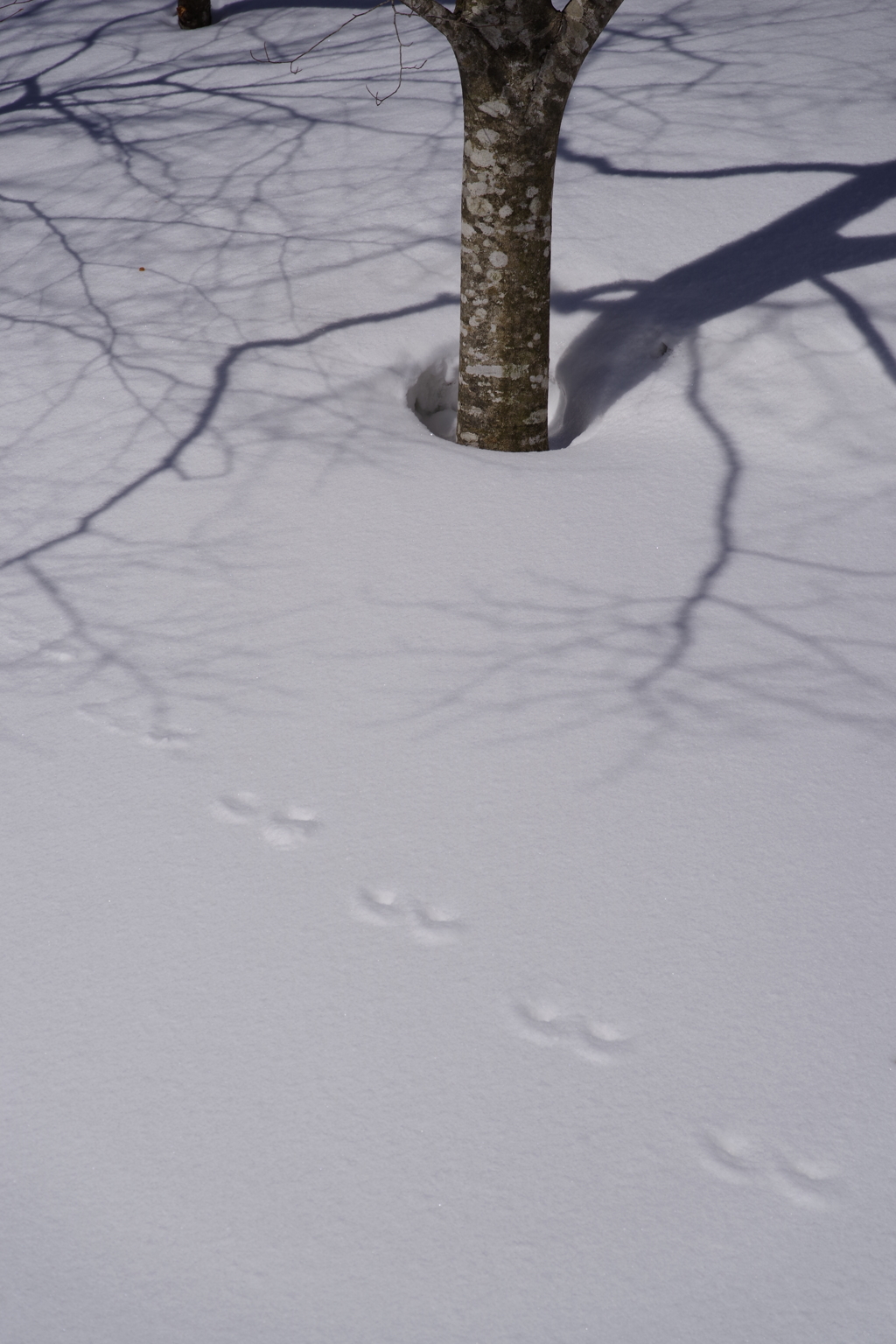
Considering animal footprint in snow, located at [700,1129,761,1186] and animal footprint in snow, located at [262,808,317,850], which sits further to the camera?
animal footprint in snow, located at [262,808,317,850]

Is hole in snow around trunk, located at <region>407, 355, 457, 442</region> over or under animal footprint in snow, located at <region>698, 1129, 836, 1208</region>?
over

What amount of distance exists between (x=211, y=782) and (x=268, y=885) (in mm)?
333

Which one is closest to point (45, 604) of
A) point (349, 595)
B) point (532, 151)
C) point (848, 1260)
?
point (349, 595)

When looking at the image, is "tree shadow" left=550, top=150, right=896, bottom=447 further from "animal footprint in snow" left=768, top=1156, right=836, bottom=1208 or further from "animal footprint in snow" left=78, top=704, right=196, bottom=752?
"animal footprint in snow" left=768, top=1156, right=836, bottom=1208

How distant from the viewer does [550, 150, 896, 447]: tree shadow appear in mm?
3832

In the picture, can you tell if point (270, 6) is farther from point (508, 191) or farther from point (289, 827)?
point (289, 827)

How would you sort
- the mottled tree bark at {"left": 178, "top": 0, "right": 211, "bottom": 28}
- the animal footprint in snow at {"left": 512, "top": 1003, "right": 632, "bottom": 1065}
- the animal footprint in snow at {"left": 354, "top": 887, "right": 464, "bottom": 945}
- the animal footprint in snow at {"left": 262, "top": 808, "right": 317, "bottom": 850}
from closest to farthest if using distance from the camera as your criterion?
the animal footprint in snow at {"left": 512, "top": 1003, "right": 632, "bottom": 1065}
the animal footprint in snow at {"left": 354, "top": 887, "right": 464, "bottom": 945}
the animal footprint in snow at {"left": 262, "top": 808, "right": 317, "bottom": 850}
the mottled tree bark at {"left": 178, "top": 0, "right": 211, "bottom": 28}

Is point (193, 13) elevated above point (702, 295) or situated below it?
above

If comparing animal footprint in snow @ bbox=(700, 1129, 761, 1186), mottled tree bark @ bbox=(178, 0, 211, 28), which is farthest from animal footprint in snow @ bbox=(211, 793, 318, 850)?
mottled tree bark @ bbox=(178, 0, 211, 28)

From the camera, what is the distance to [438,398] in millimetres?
4156

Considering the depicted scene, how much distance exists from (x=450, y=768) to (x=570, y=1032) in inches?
27.3

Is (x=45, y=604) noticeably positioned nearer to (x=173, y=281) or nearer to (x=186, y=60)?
(x=173, y=281)

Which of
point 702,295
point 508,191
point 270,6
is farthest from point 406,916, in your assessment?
point 270,6

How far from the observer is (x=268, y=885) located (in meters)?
2.14
